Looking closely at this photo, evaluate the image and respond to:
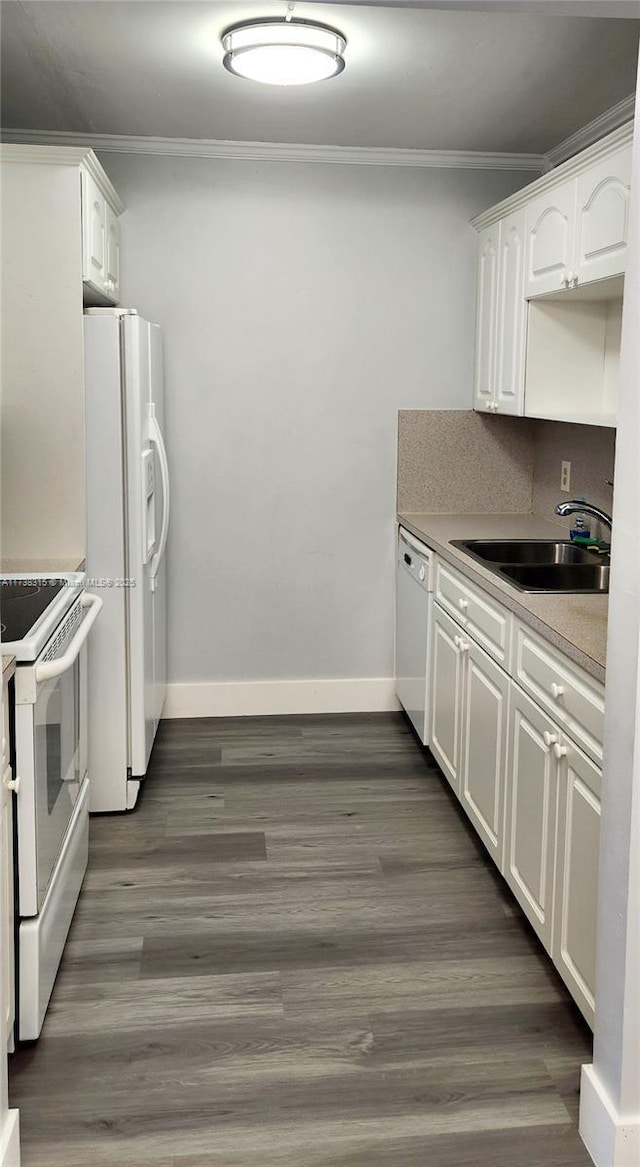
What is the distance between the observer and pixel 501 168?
4.44 meters

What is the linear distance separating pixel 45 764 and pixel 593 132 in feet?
9.87

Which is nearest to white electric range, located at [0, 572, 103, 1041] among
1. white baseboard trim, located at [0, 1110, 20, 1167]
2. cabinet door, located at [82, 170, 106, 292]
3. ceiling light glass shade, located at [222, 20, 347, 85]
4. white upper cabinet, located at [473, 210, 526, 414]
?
white baseboard trim, located at [0, 1110, 20, 1167]

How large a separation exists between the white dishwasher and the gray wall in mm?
149

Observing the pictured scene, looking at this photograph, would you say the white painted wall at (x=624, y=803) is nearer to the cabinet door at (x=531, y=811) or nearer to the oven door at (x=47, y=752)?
the cabinet door at (x=531, y=811)

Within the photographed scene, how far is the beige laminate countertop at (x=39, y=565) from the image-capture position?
313 cm

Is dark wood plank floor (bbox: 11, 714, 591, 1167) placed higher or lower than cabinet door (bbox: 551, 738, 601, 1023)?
lower

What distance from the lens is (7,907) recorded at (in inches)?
84.0

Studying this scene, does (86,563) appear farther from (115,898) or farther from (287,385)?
(287,385)

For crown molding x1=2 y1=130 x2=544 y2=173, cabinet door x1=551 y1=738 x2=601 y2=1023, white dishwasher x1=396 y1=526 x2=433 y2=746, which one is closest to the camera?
cabinet door x1=551 y1=738 x2=601 y2=1023

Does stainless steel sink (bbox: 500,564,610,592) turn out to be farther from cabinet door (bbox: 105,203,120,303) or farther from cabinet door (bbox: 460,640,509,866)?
cabinet door (bbox: 105,203,120,303)

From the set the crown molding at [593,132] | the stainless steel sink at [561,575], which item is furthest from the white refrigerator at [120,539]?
the crown molding at [593,132]

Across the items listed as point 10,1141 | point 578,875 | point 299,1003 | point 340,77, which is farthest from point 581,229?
point 10,1141

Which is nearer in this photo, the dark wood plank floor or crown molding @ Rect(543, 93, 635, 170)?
the dark wood plank floor

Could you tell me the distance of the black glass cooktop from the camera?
7.71 ft
